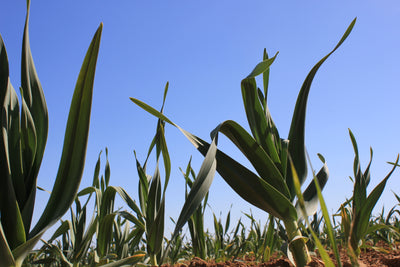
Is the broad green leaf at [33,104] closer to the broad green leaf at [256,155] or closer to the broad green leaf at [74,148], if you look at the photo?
the broad green leaf at [74,148]

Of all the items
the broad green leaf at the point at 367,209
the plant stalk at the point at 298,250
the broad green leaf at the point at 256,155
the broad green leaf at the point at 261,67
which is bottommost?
the plant stalk at the point at 298,250

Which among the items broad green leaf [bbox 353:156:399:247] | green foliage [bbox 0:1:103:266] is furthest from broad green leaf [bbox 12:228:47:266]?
broad green leaf [bbox 353:156:399:247]

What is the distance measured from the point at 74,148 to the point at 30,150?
4.8 inches

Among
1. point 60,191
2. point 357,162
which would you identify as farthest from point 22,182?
point 357,162

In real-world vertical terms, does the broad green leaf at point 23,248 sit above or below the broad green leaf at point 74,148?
below

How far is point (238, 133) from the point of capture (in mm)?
918

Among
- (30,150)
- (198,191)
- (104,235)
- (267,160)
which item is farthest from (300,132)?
(104,235)

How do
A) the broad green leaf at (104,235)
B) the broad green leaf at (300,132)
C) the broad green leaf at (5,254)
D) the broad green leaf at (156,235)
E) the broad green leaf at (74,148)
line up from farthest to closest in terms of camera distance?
the broad green leaf at (104,235)
the broad green leaf at (156,235)
the broad green leaf at (300,132)
the broad green leaf at (74,148)
the broad green leaf at (5,254)

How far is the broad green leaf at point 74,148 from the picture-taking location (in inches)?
28.1

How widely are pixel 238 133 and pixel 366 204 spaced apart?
1.52ft

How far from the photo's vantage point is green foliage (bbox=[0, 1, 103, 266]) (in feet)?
2.22

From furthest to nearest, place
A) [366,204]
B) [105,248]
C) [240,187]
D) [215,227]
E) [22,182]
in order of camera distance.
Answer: [215,227] → [105,248] → [366,204] → [240,187] → [22,182]

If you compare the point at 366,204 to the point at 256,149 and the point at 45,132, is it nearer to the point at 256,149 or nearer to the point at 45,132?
the point at 256,149

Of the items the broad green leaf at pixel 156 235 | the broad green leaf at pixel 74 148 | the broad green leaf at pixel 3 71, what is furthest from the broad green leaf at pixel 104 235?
the broad green leaf at pixel 3 71
